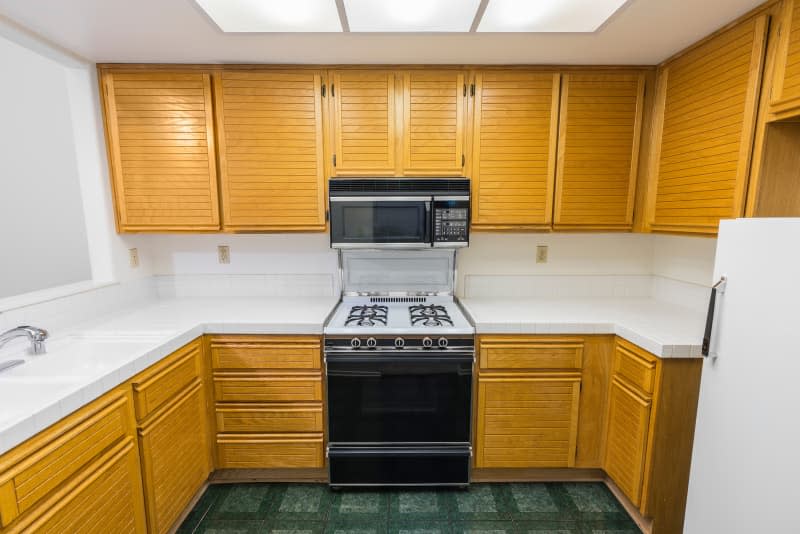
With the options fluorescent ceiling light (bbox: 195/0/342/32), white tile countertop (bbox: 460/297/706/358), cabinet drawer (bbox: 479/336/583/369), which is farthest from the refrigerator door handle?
fluorescent ceiling light (bbox: 195/0/342/32)

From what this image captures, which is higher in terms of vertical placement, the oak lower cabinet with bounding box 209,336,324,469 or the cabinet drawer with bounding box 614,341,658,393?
the cabinet drawer with bounding box 614,341,658,393

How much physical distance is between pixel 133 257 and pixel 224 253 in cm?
52

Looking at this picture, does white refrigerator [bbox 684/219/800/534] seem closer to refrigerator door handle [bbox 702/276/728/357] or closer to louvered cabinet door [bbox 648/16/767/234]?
refrigerator door handle [bbox 702/276/728/357]

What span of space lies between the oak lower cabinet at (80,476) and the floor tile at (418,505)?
1.10m

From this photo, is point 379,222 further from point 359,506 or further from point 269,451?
point 359,506

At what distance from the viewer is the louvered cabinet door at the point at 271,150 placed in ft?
6.66

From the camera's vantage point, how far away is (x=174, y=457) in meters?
1.67

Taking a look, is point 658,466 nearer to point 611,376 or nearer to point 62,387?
point 611,376

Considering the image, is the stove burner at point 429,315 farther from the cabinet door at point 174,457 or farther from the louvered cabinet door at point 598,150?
the cabinet door at point 174,457

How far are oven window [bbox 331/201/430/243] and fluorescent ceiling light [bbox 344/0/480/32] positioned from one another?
2.73 ft

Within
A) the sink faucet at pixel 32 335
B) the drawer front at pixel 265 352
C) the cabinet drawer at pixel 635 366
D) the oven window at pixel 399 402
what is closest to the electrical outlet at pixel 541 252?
the cabinet drawer at pixel 635 366

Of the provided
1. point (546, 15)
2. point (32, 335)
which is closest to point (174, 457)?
point (32, 335)

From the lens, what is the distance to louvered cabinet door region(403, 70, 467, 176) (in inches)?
79.8

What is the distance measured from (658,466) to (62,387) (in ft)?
7.89
